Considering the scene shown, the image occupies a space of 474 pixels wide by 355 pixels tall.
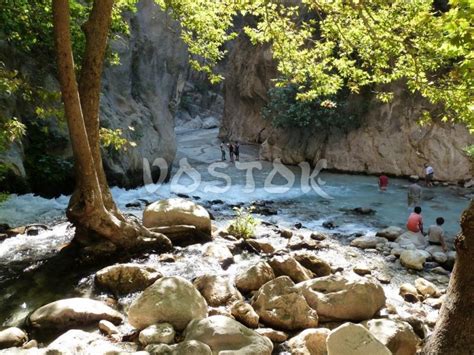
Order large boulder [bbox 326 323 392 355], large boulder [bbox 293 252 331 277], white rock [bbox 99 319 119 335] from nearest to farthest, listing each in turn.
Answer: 1. large boulder [bbox 326 323 392 355]
2. white rock [bbox 99 319 119 335]
3. large boulder [bbox 293 252 331 277]

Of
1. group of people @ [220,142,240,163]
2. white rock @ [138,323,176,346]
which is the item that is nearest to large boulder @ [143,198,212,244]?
white rock @ [138,323,176,346]

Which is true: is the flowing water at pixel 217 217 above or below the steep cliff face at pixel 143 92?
below

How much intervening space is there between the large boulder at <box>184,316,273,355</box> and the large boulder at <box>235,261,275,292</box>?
1.80 metres

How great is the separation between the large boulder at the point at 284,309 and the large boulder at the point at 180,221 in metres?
3.58

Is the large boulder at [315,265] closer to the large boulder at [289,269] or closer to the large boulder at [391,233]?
the large boulder at [289,269]

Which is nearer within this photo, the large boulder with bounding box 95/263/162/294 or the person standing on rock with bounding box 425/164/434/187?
the large boulder with bounding box 95/263/162/294

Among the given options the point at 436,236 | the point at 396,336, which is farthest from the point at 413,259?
the point at 396,336

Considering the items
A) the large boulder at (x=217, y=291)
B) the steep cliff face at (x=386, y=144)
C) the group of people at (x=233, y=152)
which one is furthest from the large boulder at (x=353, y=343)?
the group of people at (x=233, y=152)

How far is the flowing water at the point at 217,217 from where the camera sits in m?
6.43

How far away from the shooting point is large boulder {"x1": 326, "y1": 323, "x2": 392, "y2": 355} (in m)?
3.86

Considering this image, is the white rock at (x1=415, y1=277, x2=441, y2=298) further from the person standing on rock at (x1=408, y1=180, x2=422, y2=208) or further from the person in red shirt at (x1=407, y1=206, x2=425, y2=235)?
the person standing on rock at (x1=408, y1=180, x2=422, y2=208)

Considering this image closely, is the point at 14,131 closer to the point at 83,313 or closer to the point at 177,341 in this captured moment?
the point at 83,313

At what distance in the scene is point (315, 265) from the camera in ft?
24.5

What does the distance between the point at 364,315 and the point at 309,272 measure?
1.73 meters
